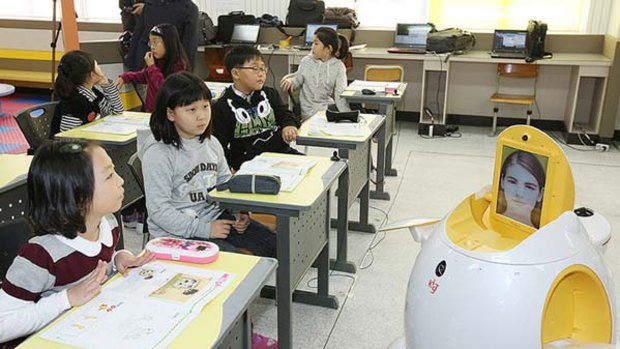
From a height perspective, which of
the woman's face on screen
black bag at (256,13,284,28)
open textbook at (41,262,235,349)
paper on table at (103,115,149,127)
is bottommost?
open textbook at (41,262,235,349)

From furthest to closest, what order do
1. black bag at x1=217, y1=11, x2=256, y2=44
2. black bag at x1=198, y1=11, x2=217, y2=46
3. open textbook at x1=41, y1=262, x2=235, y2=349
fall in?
black bag at x1=217, y1=11, x2=256, y2=44 → black bag at x1=198, y1=11, x2=217, y2=46 → open textbook at x1=41, y1=262, x2=235, y2=349

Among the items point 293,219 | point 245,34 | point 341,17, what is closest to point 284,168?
point 293,219

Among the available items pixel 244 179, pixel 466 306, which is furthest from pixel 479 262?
pixel 244 179

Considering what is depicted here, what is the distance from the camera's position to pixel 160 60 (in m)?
3.86

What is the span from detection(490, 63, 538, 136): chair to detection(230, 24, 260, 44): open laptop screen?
2688 mm

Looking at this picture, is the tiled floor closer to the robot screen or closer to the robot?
the robot

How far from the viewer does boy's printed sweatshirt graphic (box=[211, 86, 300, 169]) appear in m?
2.81

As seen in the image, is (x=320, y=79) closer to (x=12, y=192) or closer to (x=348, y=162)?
(x=348, y=162)

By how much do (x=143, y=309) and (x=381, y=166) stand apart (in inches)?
112

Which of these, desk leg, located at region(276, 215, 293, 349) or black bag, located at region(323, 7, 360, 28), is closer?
desk leg, located at region(276, 215, 293, 349)

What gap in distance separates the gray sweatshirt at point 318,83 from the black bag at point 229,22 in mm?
2456

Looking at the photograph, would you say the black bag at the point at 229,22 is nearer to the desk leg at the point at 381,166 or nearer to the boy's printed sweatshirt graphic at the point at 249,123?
the desk leg at the point at 381,166

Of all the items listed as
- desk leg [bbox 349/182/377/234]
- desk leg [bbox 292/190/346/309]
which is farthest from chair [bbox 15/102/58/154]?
desk leg [bbox 349/182/377/234]

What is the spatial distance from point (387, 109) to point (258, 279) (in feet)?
8.92
